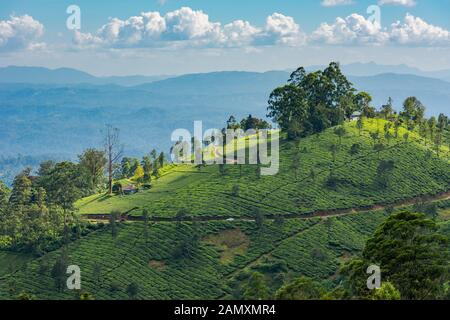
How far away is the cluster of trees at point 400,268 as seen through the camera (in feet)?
110

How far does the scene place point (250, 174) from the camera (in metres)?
76.6

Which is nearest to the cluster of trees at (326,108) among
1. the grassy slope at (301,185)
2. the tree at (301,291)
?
the grassy slope at (301,185)

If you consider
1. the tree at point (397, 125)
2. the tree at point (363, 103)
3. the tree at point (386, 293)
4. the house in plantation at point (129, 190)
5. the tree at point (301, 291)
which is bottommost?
the house in plantation at point (129, 190)

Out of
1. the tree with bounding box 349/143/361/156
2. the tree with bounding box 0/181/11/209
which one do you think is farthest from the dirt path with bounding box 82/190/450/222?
the tree with bounding box 0/181/11/209

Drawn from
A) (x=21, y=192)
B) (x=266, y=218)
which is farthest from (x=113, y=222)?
(x=21, y=192)

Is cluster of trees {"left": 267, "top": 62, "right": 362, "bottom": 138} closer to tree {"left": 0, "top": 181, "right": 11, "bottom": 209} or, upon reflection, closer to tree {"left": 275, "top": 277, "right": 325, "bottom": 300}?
tree {"left": 0, "top": 181, "right": 11, "bottom": 209}

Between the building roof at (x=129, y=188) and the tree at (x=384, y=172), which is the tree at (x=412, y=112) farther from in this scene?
the building roof at (x=129, y=188)

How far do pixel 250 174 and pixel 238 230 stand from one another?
1326 cm

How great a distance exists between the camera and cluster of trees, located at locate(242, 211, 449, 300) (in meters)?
33.5

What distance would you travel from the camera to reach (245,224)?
214 ft
